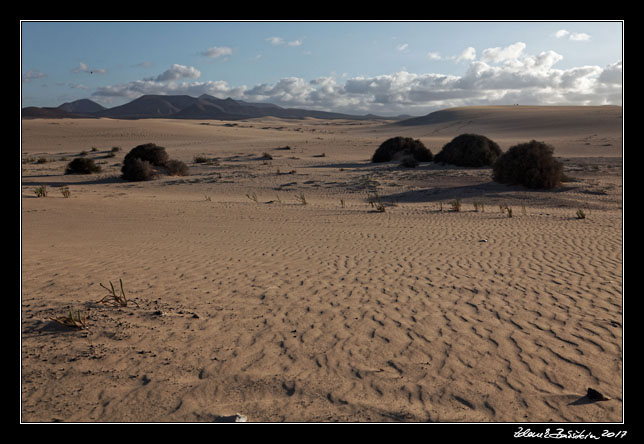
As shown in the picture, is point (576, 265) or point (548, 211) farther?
point (548, 211)

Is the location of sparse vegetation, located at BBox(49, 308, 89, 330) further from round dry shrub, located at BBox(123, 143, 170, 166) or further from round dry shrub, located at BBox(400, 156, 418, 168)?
round dry shrub, located at BBox(400, 156, 418, 168)

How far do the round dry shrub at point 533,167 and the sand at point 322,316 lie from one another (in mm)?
4051

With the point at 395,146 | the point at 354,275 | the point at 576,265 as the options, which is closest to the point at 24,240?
the point at 354,275

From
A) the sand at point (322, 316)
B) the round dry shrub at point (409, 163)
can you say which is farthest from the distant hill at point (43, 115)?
the sand at point (322, 316)

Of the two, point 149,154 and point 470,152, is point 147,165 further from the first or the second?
point 470,152

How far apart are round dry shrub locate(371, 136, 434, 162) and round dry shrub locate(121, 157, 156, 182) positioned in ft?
43.6

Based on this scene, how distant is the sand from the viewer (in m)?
3.79

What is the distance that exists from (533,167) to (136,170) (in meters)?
17.6

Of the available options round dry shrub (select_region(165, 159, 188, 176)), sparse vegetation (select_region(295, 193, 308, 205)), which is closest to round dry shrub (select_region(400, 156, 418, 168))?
sparse vegetation (select_region(295, 193, 308, 205))

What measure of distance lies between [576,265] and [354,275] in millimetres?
4009

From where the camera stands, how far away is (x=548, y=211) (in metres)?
14.7

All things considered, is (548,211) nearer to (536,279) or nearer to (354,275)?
(536,279)

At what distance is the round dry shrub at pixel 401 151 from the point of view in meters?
27.1

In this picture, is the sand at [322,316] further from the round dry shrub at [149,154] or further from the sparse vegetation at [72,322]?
the round dry shrub at [149,154]
